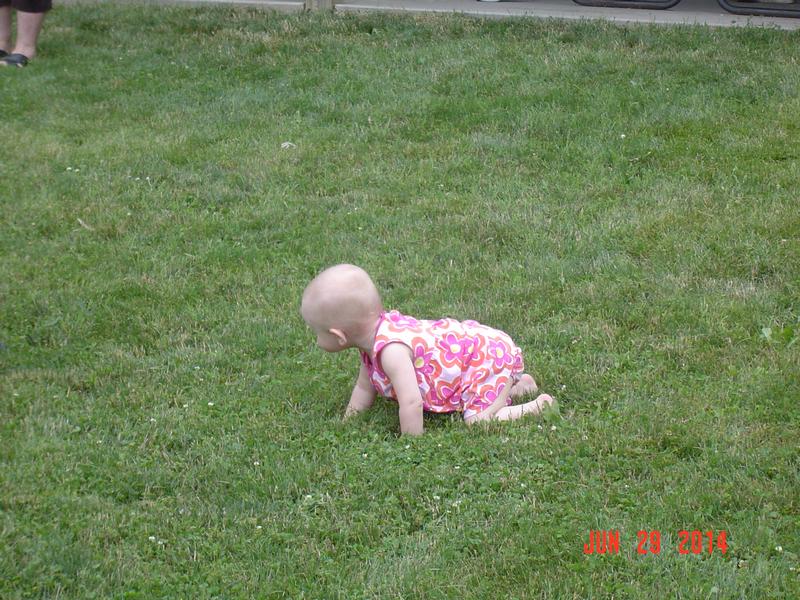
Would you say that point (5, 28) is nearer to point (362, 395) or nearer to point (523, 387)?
point (362, 395)

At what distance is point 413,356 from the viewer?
411 centimetres

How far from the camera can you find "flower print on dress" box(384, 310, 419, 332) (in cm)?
410

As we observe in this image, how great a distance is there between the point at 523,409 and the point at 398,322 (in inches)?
24.2

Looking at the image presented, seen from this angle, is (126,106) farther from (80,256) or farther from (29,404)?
(29,404)

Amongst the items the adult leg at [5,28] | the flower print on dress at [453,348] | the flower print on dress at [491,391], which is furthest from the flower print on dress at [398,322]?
the adult leg at [5,28]

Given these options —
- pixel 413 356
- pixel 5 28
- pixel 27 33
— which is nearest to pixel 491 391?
pixel 413 356

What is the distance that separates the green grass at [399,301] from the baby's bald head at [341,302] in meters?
0.43

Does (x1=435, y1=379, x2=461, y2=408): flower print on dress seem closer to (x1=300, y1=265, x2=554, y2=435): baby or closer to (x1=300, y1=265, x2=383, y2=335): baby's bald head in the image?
(x1=300, y1=265, x2=554, y2=435): baby

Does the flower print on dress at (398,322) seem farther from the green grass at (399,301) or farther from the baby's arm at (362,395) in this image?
the green grass at (399,301)

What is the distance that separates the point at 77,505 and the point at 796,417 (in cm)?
267

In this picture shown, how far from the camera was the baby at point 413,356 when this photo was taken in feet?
13.1
